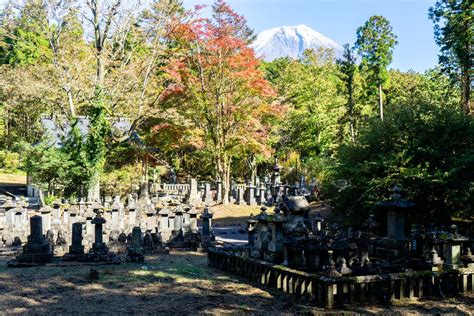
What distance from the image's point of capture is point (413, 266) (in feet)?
36.7

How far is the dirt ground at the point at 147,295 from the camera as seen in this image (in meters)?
8.68

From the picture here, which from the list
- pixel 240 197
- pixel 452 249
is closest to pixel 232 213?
pixel 240 197

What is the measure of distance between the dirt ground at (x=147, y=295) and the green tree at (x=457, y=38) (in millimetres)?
20898

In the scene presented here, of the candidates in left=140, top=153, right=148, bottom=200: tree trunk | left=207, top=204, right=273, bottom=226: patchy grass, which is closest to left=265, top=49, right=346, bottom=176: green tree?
left=207, top=204, right=273, bottom=226: patchy grass

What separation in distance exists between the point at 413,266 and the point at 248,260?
13.4 ft

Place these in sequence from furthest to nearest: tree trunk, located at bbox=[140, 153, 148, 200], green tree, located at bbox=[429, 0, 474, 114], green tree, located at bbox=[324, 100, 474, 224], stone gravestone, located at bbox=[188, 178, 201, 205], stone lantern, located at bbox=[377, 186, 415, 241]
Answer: tree trunk, located at bbox=[140, 153, 148, 200], stone gravestone, located at bbox=[188, 178, 201, 205], green tree, located at bbox=[429, 0, 474, 114], green tree, located at bbox=[324, 100, 474, 224], stone lantern, located at bbox=[377, 186, 415, 241]

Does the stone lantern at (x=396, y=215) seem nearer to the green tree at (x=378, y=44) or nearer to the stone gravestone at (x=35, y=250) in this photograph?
the stone gravestone at (x=35, y=250)

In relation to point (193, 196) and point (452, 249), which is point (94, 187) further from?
point (452, 249)

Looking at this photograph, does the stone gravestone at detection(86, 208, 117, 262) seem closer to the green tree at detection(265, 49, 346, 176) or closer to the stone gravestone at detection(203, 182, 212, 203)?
the stone gravestone at detection(203, 182, 212, 203)

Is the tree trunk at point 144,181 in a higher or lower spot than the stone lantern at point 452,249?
higher

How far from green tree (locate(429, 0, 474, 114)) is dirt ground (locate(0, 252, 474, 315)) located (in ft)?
68.6

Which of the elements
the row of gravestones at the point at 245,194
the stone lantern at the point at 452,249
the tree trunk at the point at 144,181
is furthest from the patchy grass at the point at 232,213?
the stone lantern at the point at 452,249

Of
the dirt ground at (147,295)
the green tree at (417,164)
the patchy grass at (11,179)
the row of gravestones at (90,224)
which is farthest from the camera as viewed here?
the patchy grass at (11,179)

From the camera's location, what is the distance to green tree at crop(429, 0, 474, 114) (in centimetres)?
2650
